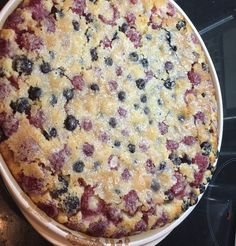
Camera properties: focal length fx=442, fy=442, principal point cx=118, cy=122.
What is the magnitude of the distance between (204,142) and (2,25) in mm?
765

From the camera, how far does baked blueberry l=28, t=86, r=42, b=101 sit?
1223 mm

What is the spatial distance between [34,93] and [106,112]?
23cm

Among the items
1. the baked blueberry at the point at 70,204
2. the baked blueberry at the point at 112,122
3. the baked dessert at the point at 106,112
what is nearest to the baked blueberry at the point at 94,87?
the baked dessert at the point at 106,112

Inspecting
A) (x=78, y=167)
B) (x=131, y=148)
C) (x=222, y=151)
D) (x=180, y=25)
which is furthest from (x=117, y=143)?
(x=222, y=151)

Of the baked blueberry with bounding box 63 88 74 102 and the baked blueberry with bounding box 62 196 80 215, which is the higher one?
the baked blueberry with bounding box 63 88 74 102

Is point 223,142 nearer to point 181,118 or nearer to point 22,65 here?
point 181,118

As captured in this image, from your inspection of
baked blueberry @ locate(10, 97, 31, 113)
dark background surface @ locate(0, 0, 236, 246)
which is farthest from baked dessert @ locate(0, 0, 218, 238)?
dark background surface @ locate(0, 0, 236, 246)

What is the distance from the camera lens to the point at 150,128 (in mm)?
1431

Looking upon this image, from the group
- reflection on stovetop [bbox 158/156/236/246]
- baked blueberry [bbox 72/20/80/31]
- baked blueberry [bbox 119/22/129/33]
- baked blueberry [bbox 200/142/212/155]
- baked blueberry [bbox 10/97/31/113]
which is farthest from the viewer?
reflection on stovetop [bbox 158/156/236/246]

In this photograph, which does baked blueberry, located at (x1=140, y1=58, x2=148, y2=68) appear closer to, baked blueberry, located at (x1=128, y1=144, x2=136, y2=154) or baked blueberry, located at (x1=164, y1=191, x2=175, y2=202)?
baked blueberry, located at (x1=128, y1=144, x2=136, y2=154)

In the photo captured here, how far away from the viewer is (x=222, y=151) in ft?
6.26

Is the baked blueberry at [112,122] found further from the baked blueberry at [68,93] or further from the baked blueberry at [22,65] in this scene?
the baked blueberry at [22,65]

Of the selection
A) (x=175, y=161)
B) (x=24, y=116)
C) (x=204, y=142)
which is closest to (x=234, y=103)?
(x=204, y=142)

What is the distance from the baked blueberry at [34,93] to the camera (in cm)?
122
